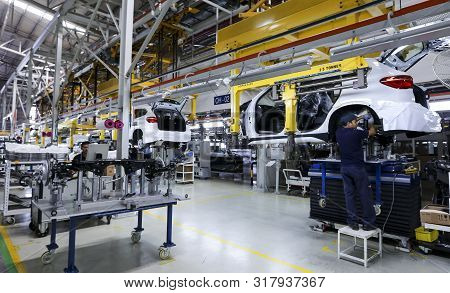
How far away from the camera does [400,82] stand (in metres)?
A: 3.40

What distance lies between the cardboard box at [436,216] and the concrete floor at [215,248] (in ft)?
1.45

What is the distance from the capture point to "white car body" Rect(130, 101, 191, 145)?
757 centimetres

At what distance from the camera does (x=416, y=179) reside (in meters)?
3.44

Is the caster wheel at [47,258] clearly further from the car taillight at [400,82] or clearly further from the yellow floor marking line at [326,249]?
the car taillight at [400,82]

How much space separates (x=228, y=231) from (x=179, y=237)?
2.40 ft

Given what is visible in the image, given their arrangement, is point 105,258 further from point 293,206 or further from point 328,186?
point 293,206

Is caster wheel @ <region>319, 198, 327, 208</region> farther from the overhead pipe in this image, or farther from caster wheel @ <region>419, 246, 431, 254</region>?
the overhead pipe

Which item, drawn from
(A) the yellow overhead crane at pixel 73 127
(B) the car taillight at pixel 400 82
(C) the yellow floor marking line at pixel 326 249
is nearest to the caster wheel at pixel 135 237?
(C) the yellow floor marking line at pixel 326 249

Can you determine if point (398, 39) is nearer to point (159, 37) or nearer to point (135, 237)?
point (135, 237)

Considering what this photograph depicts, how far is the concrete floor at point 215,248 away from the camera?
277 centimetres

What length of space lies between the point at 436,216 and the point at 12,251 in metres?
4.84

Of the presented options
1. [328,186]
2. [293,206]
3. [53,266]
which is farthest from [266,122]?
[53,266]

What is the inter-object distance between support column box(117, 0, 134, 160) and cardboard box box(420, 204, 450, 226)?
13.3ft

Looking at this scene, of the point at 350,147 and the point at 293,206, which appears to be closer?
the point at 350,147
